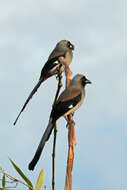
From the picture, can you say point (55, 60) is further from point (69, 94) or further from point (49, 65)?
point (69, 94)

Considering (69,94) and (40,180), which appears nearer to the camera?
(40,180)

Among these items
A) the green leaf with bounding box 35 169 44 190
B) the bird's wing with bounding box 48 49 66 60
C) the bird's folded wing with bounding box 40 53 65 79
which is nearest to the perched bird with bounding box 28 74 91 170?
the green leaf with bounding box 35 169 44 190

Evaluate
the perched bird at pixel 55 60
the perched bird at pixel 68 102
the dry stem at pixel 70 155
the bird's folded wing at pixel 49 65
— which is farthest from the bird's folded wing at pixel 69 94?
the dry stem at pixel 70 155

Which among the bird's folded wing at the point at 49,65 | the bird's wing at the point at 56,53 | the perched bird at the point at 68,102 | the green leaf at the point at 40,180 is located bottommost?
the green leaf at the point at 40,180

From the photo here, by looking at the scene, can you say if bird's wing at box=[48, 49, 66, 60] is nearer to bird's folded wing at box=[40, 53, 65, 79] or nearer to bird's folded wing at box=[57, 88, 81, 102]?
bird's folded wing at box=[40, 53, 65, 79]

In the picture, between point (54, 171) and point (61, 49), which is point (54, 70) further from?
point (54, 171)

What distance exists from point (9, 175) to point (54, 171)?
0.19 metres

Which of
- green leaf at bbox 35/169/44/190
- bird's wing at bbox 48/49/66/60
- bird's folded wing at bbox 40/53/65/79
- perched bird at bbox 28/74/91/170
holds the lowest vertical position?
green leaf at bbox 35/169/44/190

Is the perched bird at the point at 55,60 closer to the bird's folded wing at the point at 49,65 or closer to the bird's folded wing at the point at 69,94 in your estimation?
the bird's folded wing at the point at 49,65

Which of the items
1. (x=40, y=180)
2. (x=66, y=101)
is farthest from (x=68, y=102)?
(x=40, y=180)

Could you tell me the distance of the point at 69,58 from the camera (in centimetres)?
571

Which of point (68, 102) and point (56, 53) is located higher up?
point (56, 53)

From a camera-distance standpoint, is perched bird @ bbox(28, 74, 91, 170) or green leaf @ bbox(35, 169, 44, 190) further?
perched bird @ bbox(28, 74, 91, 170)

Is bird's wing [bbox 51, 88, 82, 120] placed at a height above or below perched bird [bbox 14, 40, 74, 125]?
below
